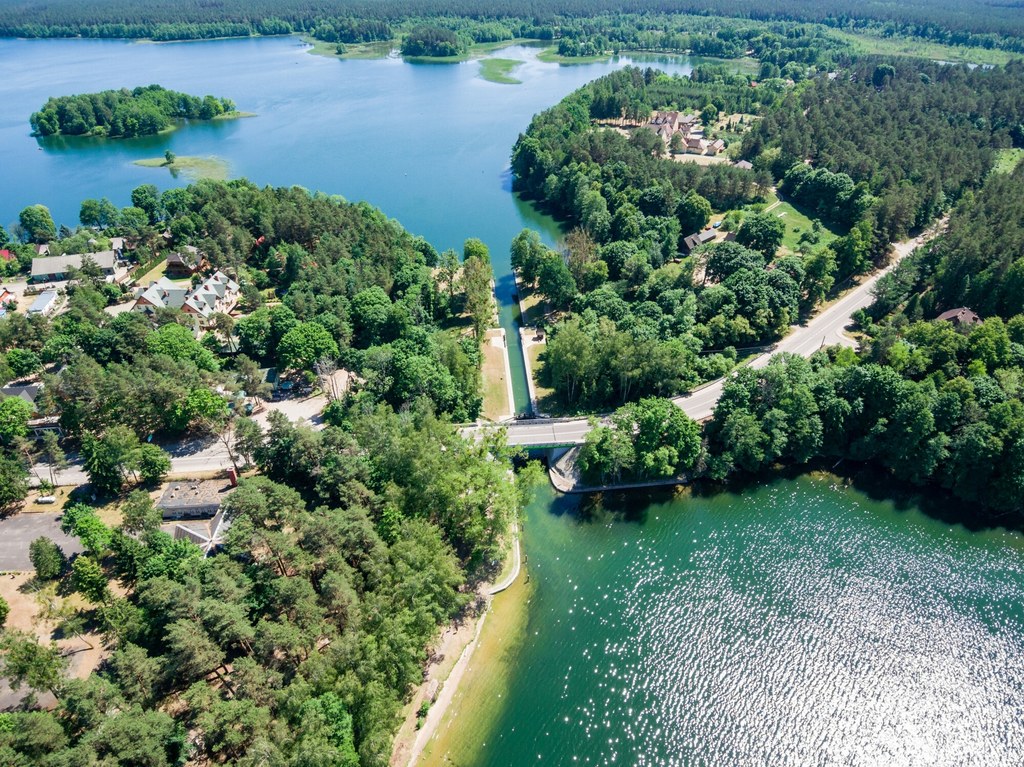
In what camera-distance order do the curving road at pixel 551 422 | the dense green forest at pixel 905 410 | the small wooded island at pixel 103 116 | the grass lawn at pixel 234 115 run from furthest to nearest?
the grass lawn at pixel 234 115, the small wooded island at pixel 103 116, the curving road at pixel 551 422, the dense green forest at pixel 905 410

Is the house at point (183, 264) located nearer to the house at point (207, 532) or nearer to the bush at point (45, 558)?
the house at point (207, 532)

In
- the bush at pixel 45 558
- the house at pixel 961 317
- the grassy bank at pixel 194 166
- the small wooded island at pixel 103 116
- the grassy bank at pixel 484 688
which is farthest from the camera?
the small wooded island at pixel 103 116

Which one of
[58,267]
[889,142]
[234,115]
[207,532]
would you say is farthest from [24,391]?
[889,142]

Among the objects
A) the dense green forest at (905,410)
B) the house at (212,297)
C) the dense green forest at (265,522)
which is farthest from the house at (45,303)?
the dense green forest at (905,410)

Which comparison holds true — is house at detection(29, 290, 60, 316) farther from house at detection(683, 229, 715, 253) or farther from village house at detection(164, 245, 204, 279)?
house at detection(683, 229, 715, 253)

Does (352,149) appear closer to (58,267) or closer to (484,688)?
(58,267)

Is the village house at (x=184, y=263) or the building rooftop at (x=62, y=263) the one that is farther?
the village house at (x=184, y=263)
